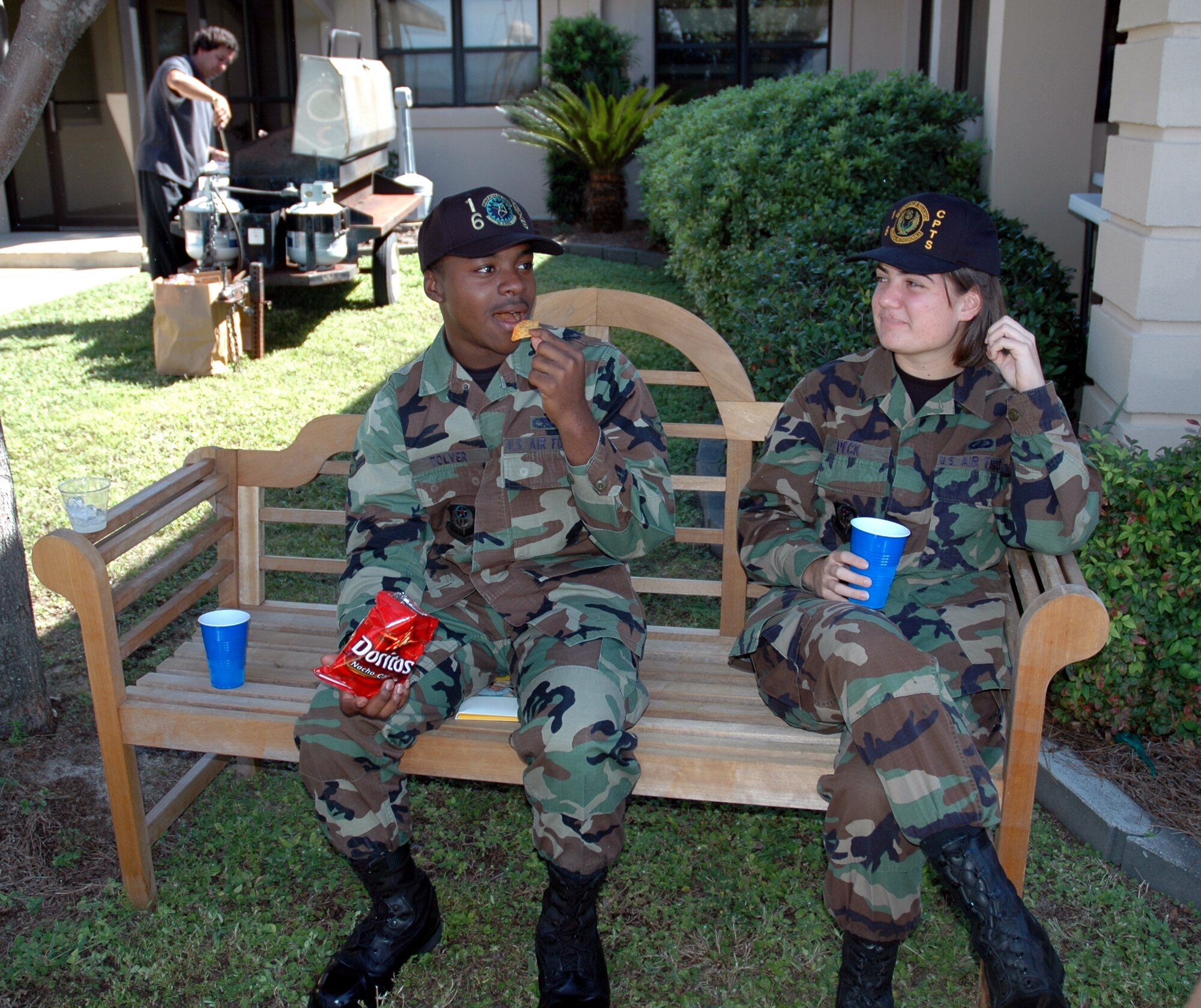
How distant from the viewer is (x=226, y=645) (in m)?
2.84

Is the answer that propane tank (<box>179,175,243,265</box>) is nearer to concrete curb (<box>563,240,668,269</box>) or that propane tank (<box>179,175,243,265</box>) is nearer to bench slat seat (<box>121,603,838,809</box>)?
concrete curb (<box>563,240,668,269</box>)

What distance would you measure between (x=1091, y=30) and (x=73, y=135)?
1206 centimetres

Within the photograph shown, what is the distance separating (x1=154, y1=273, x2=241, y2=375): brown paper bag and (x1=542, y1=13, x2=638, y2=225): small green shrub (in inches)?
278

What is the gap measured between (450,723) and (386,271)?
7254 millimetres

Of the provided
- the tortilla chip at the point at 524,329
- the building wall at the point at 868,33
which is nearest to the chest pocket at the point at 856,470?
the tortilla chip at the point at 524,329

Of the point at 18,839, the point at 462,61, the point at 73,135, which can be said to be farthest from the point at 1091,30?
the point at 73,135

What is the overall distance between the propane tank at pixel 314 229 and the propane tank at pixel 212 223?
0.42m

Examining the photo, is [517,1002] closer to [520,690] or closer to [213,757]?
[520,690]

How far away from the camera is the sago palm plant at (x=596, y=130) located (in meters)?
12.7

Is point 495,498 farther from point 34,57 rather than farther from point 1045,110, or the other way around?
point 1045,110

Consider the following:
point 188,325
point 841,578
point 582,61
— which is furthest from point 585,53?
point 841,578

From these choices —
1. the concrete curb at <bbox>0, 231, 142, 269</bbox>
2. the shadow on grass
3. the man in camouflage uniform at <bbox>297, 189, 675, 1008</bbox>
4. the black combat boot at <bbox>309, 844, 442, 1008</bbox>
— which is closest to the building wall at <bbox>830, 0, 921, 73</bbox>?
the shadow on grass

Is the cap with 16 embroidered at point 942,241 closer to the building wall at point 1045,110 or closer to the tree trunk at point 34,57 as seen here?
the tree trunk at point 34,57

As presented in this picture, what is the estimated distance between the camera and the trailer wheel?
9.19 meters
